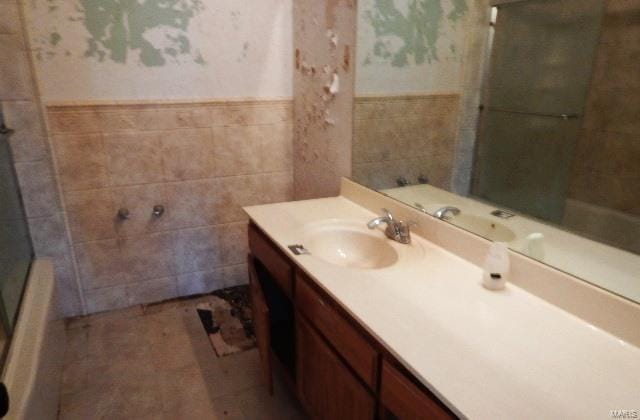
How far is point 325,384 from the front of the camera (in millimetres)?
1314

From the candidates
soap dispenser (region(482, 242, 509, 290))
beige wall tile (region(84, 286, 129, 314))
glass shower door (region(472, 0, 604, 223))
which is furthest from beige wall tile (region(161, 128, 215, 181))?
soap dispenser (region(482, 242, 509, 290))

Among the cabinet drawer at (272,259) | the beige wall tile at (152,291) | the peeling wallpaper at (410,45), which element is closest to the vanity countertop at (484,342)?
the cabinet drawer at (272,259)

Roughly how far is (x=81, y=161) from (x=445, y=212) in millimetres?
1762

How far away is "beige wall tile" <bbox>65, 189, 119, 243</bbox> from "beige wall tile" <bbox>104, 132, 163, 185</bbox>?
0.11 meters

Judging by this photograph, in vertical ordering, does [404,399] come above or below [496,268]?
below

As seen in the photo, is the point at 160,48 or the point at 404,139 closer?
the point at 404,139

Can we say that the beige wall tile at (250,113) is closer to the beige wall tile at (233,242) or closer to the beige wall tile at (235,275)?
the beige wall tile at (233,242)

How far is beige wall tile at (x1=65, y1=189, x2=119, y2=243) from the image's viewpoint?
2.16m

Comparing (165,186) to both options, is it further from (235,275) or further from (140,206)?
(235,275)

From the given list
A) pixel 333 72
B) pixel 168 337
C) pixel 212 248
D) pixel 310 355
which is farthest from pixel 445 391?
→ pixel 212 248

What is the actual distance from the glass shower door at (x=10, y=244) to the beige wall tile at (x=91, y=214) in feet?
0.67

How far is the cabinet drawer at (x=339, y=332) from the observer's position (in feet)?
3.48

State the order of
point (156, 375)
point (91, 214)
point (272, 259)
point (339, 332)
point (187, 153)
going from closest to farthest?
point (339, 332)
point (272, 259)
point (156, 375)
point (91, 214)
point (187, 153)

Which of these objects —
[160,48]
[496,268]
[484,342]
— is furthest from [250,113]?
[484,342]
